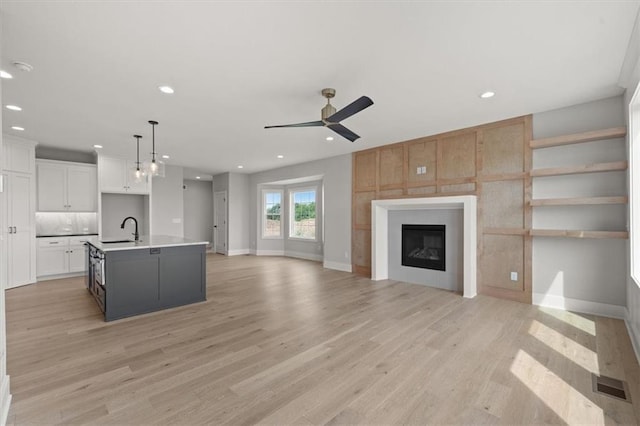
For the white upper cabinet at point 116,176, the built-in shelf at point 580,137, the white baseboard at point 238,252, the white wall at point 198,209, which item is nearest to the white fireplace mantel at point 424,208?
the built-in shelf at point 580,137

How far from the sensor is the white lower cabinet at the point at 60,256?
577cm

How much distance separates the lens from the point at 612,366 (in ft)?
8.20

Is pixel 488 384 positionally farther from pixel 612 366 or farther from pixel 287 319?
pixel 287 319

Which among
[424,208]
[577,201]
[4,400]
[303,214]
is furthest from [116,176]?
[577,201]

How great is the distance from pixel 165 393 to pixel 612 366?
3.63m

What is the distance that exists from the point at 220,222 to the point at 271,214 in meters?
1.88

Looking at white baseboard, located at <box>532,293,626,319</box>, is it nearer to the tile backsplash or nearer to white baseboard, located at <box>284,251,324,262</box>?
white baseboard, located at <box>284,251,324,262</box>

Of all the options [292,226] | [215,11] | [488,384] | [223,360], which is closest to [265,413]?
[223,360]

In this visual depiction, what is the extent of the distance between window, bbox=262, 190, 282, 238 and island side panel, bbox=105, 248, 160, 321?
5601mm

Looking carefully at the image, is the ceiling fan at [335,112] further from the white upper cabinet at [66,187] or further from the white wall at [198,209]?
the white wall at [198,209]

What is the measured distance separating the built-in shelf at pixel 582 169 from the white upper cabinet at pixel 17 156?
8.45m

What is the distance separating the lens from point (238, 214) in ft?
31.6

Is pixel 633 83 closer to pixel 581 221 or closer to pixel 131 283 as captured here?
pixel 581 221

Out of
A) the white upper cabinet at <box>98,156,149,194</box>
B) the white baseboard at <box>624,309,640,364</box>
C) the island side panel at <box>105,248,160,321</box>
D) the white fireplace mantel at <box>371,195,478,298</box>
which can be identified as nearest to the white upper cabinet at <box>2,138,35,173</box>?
the white upper cabinet at <box>98,156,149,194</box>
